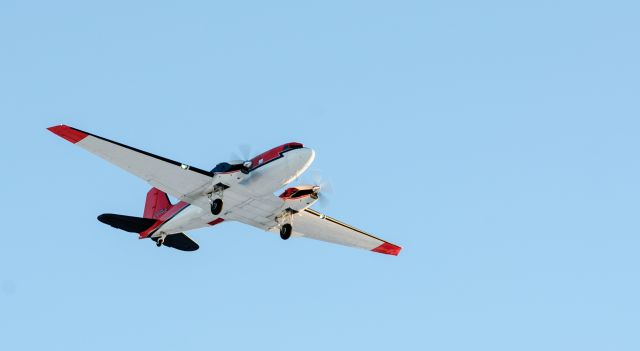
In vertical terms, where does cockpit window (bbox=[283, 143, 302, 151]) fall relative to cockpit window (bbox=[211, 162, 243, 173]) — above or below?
above

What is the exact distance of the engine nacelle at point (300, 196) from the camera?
6019 cm

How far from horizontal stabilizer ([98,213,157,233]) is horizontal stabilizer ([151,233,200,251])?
1.10 m

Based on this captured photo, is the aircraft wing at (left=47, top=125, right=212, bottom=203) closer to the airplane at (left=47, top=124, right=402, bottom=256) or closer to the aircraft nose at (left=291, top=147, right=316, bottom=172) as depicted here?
the airplane at (left=47, top=124, right=402, bottom=256)

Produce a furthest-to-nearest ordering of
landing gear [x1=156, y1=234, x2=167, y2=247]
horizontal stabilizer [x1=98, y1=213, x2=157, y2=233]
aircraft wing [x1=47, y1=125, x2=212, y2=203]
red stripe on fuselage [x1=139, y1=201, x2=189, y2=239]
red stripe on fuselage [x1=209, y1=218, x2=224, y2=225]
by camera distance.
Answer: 1. landing gear [x1=156, y1=234, x2=167, y2=247]
2. red stripe on fuselage [x1=139, y1=201, x2=189, y2=239]
3. red stripe on fuselage [x1=209, y1=218, x2=224, y2=225]
4. horizontal stabilizer [x1=98, y1=213, x2=157, y2=233]
5. aircraft wing [x1=47, y1=125, x2=212, y2=203]

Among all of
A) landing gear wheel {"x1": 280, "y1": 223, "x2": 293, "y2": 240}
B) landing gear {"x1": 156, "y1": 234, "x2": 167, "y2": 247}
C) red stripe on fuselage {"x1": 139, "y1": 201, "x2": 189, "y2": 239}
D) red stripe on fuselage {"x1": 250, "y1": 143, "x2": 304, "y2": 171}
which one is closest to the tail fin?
red stripe on fuselage {"x1": 139, "y1": 201, "x2": 189, "y2": 239}

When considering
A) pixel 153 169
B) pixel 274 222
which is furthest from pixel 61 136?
pixel 274 222

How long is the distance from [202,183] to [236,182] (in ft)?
6.98

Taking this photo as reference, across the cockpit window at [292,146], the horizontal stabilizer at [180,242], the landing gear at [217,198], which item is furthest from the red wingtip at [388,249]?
the landing gear at [217,198]

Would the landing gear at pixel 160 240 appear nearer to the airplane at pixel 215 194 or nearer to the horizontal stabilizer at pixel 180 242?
the airplane at pixel 215 194

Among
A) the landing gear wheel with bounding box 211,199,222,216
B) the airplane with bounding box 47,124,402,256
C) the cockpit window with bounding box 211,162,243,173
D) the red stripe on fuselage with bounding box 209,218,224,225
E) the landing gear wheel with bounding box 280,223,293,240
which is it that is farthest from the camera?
the red stripe on fuselage with bounding box 209,218,224,225

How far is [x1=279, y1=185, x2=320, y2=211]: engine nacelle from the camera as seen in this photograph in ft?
197

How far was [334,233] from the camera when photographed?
220 feet

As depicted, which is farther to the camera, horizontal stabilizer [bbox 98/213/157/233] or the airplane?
horizontal stabilizer [bbox 98/213/157/233]

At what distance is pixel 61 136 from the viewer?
183ft
